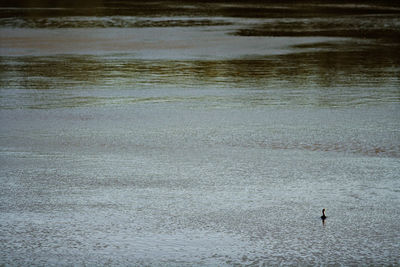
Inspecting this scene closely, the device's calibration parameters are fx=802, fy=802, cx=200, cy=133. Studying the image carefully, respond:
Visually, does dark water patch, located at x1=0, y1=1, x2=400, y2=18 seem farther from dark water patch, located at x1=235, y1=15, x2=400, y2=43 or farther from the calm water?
the calm water

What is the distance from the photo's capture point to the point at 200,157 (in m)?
9.05

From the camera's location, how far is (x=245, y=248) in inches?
241

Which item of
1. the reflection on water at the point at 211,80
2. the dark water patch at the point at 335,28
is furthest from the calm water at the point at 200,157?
the dark water patch at the point at 335,28

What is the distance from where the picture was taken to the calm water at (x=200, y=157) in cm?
625

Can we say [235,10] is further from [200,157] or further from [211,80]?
[200,157]

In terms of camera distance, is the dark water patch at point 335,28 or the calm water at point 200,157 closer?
the calm water at point 200,157

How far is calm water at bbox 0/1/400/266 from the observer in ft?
20.5

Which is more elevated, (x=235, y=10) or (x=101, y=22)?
(x=235, y=10)

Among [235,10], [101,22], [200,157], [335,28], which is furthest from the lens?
[235,10]

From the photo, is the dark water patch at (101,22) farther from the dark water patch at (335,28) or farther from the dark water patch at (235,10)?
the dark water patch at (235,10)

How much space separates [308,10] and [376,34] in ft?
44.0

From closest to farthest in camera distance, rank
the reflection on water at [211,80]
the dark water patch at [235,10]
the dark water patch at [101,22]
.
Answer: the reflection on water at [211,80], the dark water patch at [101,22], the dark water patch at [235,10]

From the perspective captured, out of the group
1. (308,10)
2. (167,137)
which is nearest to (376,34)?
(308,10)

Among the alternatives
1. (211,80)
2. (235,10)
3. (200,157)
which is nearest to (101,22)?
(235,10)
